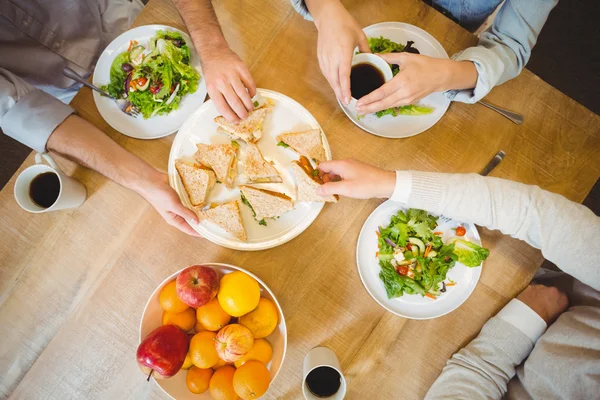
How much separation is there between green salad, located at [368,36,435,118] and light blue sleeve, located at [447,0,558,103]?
11 cm

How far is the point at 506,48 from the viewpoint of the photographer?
1.22 meters

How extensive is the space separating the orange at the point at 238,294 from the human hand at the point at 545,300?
0.90 meters

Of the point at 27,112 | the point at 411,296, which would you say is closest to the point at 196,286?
the point at 411,296

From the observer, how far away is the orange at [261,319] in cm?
111

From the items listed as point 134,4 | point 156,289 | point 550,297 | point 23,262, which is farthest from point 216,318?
point 134,4

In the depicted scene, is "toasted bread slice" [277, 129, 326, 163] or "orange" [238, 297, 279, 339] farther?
"toasted bread slice" [277, 129, 326, 163]

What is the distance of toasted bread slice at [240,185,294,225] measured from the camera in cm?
119

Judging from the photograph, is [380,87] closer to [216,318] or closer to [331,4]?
[331,4]

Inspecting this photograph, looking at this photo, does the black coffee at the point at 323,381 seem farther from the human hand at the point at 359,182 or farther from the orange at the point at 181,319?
the human hand at the point at 359,182

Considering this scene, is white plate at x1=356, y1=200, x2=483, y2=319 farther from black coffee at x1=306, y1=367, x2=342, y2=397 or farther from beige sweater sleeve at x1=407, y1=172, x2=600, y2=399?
black coffee at x1=306, y1=367, x2=342, y2=397

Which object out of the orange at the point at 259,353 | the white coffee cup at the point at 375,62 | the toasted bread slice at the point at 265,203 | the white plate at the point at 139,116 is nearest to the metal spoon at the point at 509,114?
the white coffee cup at the point at 375,62

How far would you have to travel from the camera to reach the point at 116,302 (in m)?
1.22

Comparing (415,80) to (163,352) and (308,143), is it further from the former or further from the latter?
(163,352)

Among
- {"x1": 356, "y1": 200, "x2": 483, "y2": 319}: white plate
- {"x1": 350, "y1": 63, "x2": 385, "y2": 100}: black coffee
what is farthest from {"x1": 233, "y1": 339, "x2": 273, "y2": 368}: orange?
{"x1": 350, "y1": 63, "x2": 385, "y2": 100}: black coffee
